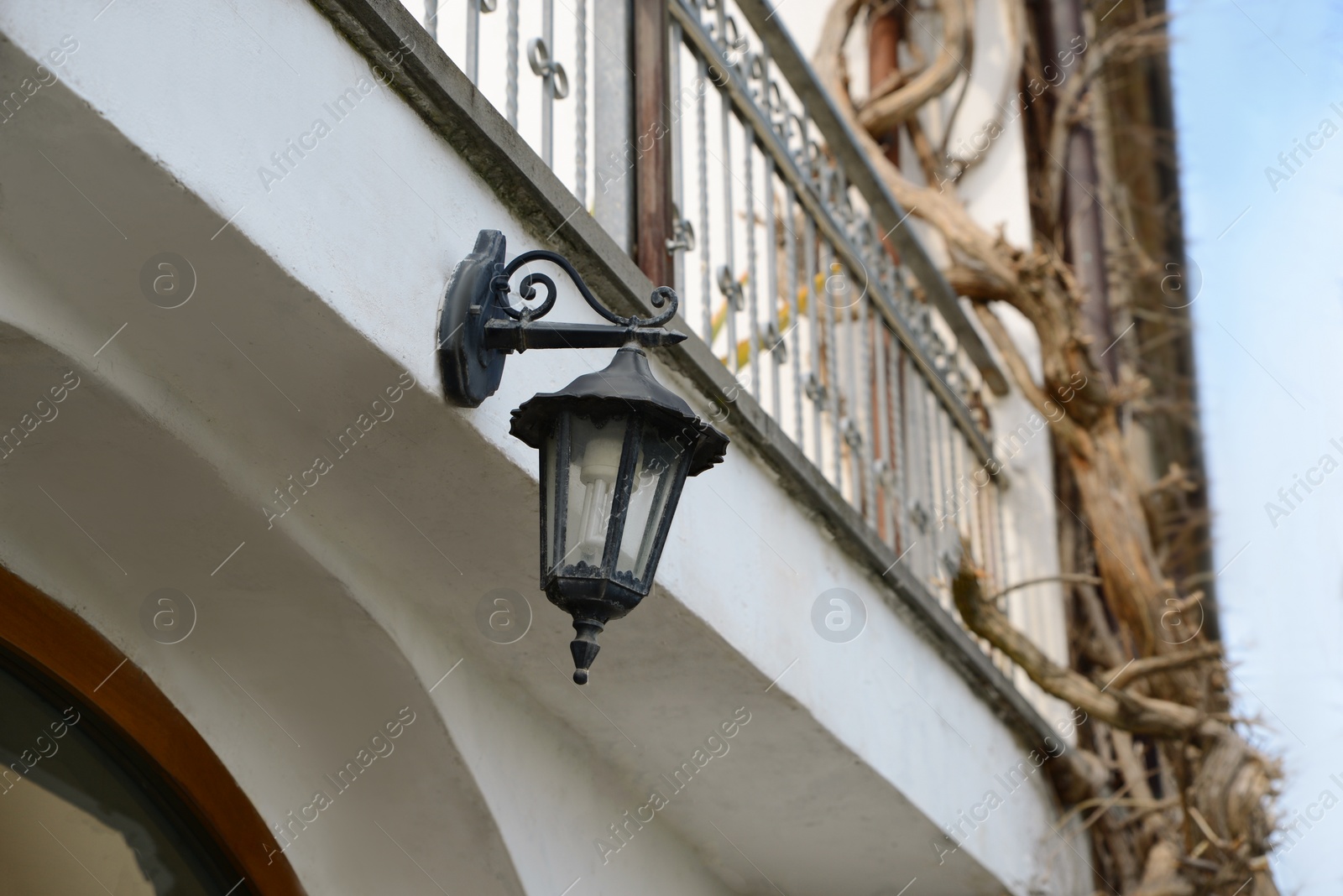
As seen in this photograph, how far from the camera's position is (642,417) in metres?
2.19

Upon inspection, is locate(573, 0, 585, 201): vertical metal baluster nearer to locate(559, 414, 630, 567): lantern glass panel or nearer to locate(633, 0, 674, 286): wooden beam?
locate(633, 0, 674, 286): wooden beam

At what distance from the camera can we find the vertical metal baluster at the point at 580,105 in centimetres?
291

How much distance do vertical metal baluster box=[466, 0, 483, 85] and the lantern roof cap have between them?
2.05ft

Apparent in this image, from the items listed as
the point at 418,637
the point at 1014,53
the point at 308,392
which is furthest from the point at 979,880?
the point at 1014,53

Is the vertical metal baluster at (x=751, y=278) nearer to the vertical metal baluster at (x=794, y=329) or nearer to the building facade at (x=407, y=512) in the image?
the building facade at (x=407, y=512)

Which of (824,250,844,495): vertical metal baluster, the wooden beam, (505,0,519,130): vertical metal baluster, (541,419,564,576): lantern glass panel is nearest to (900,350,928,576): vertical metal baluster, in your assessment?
(824,250,844,495): vertical metal baluster

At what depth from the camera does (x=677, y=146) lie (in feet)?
11.2

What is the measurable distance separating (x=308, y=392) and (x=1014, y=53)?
5.06m

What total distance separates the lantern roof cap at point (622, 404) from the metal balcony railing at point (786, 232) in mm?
653

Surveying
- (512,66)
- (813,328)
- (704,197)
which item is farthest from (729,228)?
(512,66)

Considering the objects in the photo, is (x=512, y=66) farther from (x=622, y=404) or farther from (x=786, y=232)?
(x=786, y=232)

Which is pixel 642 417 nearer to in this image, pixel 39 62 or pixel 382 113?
pixel 382 113

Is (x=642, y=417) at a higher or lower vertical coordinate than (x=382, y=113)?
lower

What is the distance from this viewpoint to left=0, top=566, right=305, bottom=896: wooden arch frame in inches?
104
